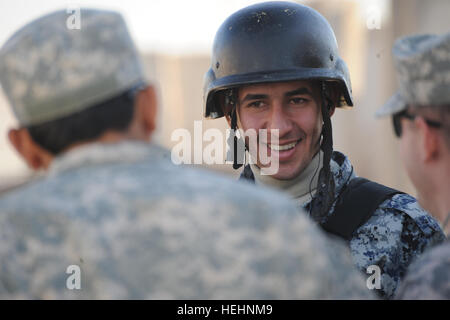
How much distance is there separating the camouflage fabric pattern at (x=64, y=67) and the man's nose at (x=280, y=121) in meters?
1.58

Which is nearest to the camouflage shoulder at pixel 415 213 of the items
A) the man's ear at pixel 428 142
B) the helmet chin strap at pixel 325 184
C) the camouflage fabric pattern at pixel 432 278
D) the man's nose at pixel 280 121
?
the helmet chin strap at pixel 325 184

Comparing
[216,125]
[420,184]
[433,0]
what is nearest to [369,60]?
[433,0]

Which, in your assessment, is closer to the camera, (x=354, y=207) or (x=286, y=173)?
(x=354, y=207)

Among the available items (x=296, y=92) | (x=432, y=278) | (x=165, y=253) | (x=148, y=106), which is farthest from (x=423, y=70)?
(x=296, y=92)

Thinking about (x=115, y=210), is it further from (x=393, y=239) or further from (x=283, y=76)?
(x=283, y=76)

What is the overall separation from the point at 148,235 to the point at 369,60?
14.8 metres

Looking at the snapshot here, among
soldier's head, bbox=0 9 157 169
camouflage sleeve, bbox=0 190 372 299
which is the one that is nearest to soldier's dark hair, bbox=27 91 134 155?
soldier's head, bbox=0 9 157 169

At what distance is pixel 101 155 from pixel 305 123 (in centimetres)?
176

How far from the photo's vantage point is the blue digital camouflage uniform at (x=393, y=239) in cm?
271

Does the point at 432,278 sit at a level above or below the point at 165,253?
below

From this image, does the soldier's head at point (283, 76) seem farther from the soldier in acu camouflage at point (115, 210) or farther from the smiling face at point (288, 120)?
the soldier in acu camouflage at point (115, 210)

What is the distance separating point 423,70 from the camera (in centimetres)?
202

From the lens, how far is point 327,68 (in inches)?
130

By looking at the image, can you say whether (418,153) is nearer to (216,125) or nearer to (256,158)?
(256,158)
